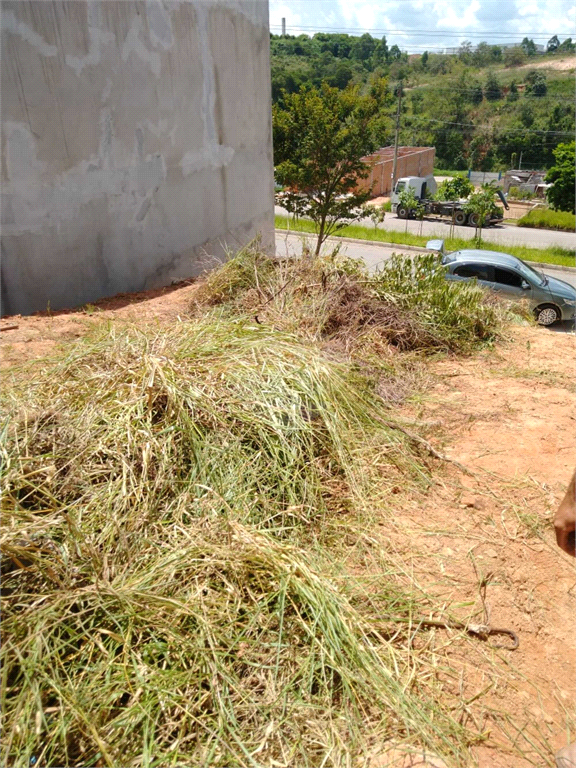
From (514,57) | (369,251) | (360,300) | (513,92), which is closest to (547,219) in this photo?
(369,251)

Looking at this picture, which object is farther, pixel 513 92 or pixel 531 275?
pixel 513 92

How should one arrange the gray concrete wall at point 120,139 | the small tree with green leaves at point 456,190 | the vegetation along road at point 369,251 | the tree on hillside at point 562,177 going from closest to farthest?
the gray concrete wall at point 120,139
the vegetation along road at point 369,251
the small tree with green leaves at point 456,190
the tree on hillside at point 562,177

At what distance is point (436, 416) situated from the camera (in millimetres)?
4559

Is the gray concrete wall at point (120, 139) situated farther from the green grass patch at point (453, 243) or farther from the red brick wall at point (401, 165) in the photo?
the red brick wall at point (401, 165)

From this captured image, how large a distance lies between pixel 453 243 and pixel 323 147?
10.2m

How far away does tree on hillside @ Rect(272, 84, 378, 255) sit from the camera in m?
14.9

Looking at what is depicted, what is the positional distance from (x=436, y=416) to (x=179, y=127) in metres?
7.01

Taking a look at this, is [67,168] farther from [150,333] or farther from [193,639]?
[193,639]

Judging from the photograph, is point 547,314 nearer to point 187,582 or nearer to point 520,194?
point 187,582

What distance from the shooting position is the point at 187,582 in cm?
251

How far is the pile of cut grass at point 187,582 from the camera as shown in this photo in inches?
79.3

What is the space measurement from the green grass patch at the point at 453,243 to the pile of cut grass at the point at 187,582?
62.8 ft

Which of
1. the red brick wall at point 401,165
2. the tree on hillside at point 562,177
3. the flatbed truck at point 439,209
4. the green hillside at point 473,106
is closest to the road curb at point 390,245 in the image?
the flatbed truck at point 439,209

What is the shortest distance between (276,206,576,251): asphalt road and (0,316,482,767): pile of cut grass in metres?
24.6
